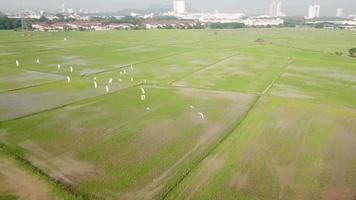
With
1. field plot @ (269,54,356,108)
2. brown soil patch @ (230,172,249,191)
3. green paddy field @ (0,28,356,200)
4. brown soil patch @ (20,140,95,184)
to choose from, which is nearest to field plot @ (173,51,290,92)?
green paddy field @ (0,28,356,200)

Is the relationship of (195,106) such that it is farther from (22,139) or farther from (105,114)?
(22,139)

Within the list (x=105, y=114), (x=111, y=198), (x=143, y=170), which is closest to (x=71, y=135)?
(x=105, y=114)

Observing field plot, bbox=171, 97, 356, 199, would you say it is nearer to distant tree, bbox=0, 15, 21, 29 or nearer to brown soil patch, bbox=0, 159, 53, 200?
brown soil patch, bbox=0, 159, 53, 200

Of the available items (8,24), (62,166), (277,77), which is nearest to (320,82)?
(277,77)

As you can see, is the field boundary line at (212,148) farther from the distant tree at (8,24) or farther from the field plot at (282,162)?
the distant tree at (8,24)

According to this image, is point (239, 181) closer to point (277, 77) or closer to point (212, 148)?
point (212, 148)
